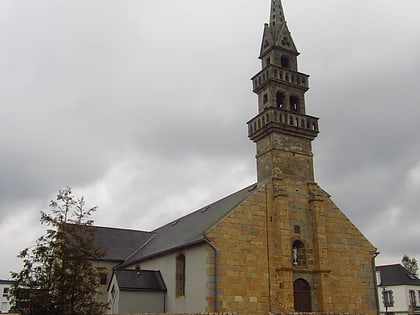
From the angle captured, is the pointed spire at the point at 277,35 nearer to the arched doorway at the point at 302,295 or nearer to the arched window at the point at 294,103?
the arched window at the point at 294,103

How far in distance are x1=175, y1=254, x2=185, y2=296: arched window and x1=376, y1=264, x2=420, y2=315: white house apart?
116ft

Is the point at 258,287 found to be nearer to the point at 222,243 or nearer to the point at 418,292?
the point at 222,243

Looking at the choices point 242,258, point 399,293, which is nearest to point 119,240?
point 242,258

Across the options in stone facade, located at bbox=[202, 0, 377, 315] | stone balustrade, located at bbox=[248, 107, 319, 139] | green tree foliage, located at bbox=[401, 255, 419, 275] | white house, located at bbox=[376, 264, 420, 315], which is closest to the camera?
stone facade, located at bbox=[202, 0, 377, 315]

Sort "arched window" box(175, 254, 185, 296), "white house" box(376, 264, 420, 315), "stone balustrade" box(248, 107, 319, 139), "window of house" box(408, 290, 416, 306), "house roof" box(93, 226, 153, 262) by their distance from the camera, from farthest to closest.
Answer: "window of house" box(408, 290, 416, 306) → "white house" box(376, 264, 420, 315) → "house roof" box(93, 226, 153, 262) → "stone balustrade" box(248, 107, 319, 139) → "arched window" box(175, 254, 185, 296)

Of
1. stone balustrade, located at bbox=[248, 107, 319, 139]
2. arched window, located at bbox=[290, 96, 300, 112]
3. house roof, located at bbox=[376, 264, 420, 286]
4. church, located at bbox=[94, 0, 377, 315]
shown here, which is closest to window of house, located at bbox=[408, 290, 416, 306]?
house roof, located at bbox=[376, 264, 420, 286]

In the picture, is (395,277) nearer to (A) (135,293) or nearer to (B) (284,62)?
(B) (284,62)

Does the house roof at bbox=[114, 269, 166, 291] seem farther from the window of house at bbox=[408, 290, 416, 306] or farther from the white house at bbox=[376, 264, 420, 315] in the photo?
the window of house at bbox=[408, 290, 416, 306]

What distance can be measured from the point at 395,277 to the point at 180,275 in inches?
1581

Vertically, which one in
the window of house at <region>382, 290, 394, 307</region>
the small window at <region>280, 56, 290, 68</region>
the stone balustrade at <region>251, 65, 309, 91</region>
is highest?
the small window at <region>280, 56, 290, 68</region>

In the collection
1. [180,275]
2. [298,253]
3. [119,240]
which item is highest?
[119,240]

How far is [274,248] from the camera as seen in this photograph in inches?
999

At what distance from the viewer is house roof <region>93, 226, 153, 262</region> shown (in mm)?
39750

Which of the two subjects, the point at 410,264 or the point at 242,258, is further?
the point at 410,264
